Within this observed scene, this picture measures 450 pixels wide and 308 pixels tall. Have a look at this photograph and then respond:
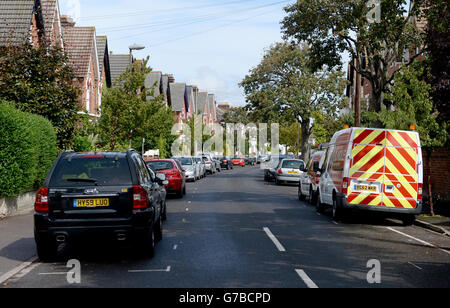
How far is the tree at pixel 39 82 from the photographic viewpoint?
1922 centimetres

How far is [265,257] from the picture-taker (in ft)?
30.9

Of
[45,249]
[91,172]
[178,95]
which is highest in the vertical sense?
[178,95]

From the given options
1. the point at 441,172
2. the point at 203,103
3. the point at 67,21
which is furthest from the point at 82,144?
the point at 203,103

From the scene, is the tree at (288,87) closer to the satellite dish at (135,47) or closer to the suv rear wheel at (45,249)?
the satellite dish at (135,47)

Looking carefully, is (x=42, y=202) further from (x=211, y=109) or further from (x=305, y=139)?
(x=211, y=109)

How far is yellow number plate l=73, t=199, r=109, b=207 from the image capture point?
345 inches

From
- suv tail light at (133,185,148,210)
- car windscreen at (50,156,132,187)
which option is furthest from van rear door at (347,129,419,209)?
car windscreen at (50,156,132,187)

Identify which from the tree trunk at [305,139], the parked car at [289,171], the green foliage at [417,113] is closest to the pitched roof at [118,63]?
the tree trunk at [305,139]

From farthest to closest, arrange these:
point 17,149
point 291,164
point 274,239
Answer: point 291,164
point 17,149
point 274,239

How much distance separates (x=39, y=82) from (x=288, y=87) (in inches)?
1328

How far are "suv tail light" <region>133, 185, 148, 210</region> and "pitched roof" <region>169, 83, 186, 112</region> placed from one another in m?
73.6

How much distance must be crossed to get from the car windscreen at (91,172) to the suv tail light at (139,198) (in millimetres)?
158

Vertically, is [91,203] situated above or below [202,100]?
below
